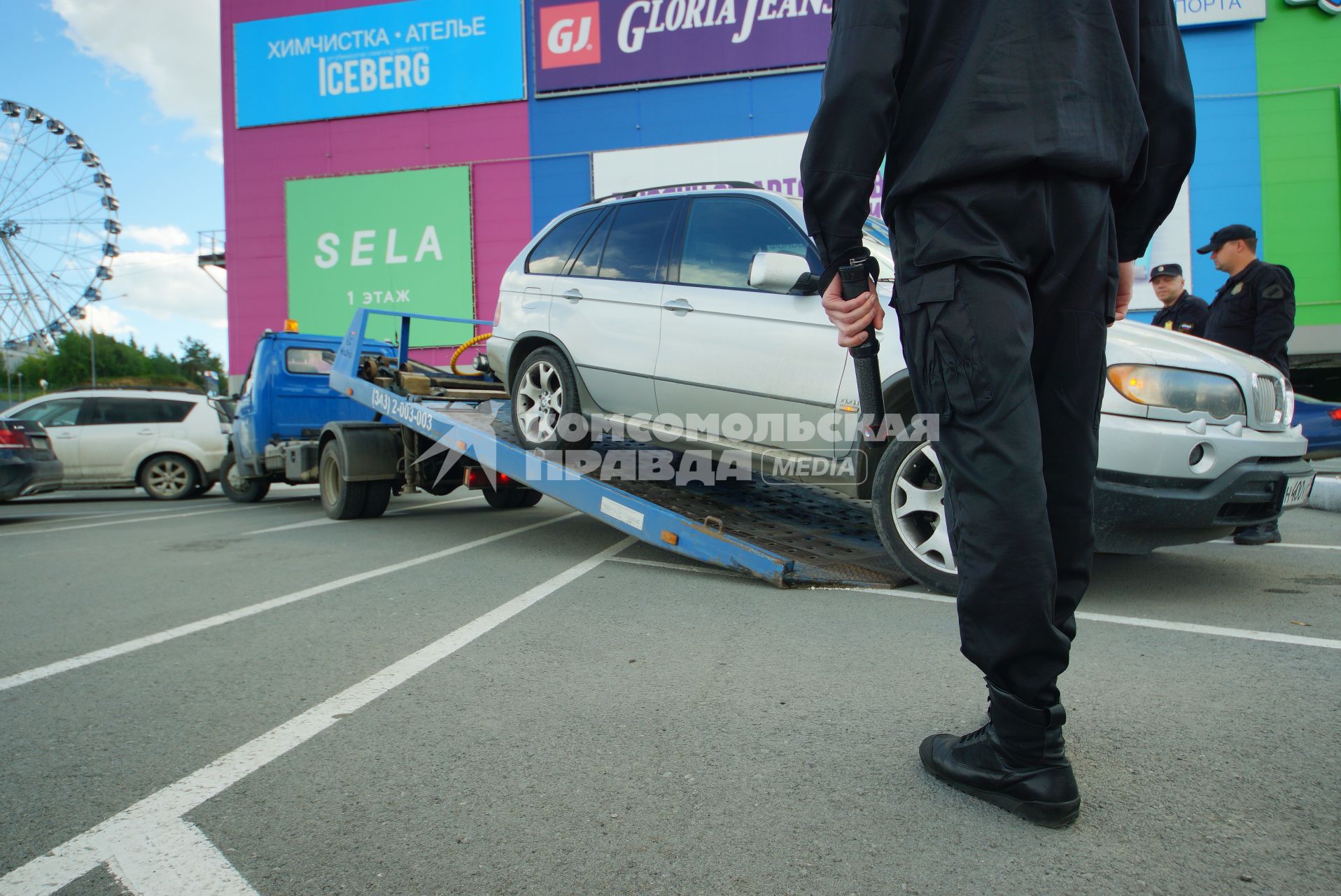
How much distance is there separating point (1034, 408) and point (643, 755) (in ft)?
3.98

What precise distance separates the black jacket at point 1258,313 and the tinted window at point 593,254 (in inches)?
162

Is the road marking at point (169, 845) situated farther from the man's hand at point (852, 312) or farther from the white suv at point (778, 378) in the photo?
the white suv at point (778, 378)

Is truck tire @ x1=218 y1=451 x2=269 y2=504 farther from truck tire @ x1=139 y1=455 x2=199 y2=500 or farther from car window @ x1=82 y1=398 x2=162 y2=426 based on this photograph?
car window @ x1=82 y1=398 x2=162 y2=426

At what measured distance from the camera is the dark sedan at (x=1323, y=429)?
18.9 ft

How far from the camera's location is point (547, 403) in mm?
5172

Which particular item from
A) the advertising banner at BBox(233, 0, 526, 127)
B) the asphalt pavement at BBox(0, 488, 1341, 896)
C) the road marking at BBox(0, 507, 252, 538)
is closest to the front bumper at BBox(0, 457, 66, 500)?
the road marking at BBox(0, 507, 252, 538)

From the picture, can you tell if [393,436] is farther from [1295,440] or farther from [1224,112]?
[1224,112]

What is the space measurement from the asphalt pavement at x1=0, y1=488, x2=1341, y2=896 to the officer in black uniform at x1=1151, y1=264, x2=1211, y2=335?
2.74 metres

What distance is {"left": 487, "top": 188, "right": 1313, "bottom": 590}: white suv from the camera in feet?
10.7

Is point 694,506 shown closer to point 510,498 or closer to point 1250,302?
point 510,498

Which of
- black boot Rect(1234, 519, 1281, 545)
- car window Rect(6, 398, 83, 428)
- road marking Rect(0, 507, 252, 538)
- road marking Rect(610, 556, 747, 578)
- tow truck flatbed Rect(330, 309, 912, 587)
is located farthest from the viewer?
car window Rect(6, 398, 83, 428)

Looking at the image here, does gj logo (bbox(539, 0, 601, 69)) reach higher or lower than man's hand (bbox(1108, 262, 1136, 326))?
higher

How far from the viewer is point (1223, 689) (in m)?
2.36

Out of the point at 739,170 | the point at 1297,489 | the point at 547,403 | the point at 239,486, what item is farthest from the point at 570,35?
the point at 1297,489
